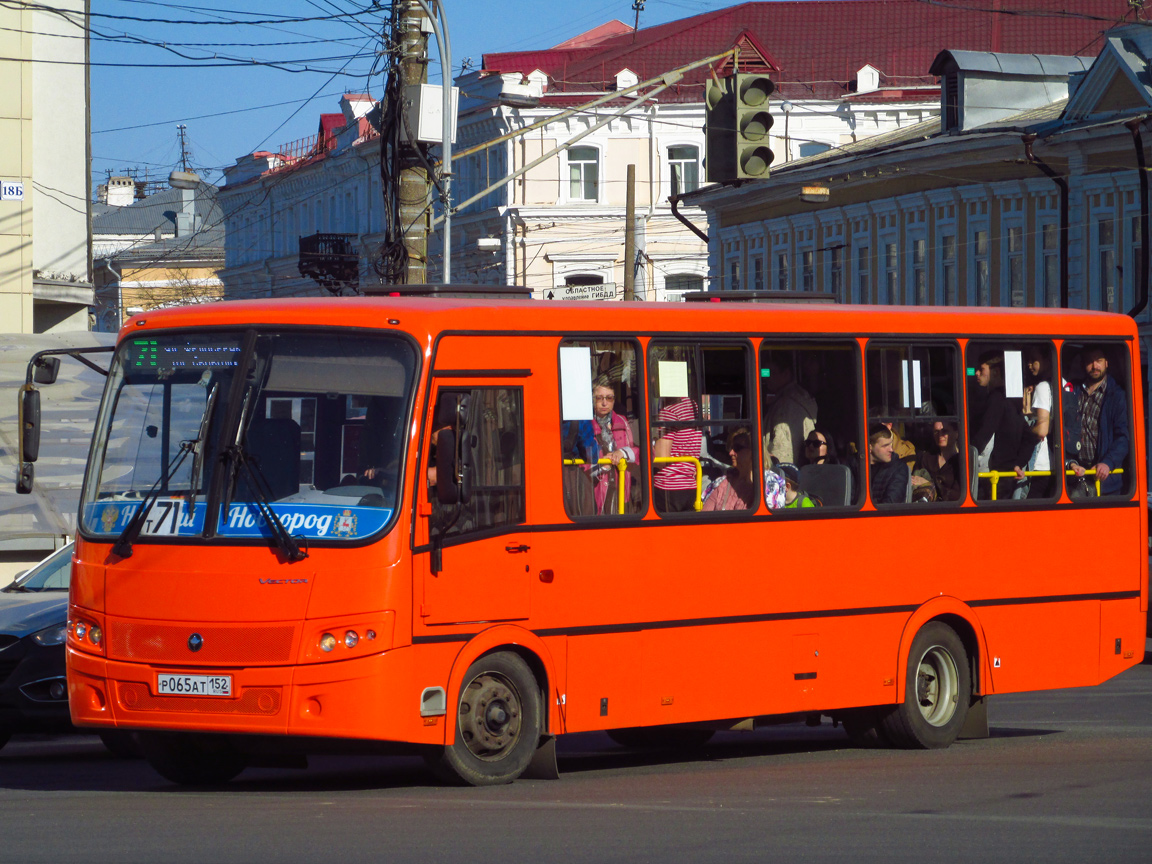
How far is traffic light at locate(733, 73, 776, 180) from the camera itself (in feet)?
54.1

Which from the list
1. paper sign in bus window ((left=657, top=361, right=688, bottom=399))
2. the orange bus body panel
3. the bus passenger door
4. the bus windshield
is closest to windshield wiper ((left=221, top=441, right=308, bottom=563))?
the bus windshield

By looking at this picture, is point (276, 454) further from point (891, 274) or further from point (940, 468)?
point (891, 274)

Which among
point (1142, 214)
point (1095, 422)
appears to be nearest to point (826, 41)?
point (1142, 214)

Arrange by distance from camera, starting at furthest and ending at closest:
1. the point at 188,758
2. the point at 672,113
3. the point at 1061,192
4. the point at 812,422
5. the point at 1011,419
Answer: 1. the point at 672,113
2. the point at 1061,192
3. the point at 1011,419
4. the point at 812,422
5. the point at 188,758

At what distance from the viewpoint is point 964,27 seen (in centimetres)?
6200

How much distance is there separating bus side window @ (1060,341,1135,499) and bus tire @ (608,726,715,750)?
2.99m

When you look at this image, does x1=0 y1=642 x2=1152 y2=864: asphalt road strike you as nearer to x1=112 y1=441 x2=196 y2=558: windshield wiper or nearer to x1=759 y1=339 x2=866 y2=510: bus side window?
x1=112 y1=441 x2=196 y2=558: windshield wiper

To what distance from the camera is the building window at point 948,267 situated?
45031 mm

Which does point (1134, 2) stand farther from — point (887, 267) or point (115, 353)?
point (115, 353)

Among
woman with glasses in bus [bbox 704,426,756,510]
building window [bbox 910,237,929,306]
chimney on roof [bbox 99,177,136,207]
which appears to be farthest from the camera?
chimney on roof [bbox 99,177,136,207]

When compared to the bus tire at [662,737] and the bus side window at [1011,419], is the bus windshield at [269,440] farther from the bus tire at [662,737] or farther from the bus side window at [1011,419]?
the bus side window at [1011,419]

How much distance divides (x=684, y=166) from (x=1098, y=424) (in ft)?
165

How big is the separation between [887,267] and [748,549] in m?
36.9

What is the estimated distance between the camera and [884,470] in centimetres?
1261
